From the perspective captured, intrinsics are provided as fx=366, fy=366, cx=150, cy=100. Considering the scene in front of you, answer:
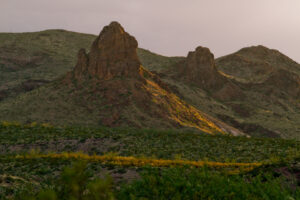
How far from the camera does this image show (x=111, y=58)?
5897cm

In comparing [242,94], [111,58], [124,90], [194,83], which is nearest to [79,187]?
[124,90]

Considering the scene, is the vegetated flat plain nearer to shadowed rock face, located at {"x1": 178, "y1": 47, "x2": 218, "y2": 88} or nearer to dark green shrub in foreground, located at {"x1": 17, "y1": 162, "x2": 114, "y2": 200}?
dark green shrub in foreground, located at {"x1": 17, "y1": 162, "x2": 114, "y2": 200}

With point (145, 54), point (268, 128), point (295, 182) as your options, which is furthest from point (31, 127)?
point (145, 54)

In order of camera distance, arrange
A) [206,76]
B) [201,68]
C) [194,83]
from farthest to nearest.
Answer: [206,76] < [201,68] < [194,83]

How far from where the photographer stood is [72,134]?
3744cm

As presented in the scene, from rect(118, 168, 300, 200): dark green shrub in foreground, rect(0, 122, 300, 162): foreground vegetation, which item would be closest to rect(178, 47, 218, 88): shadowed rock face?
rect(0, 122, 300, 162): foreground vegetation

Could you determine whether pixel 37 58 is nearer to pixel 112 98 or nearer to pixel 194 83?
pixel 194 83

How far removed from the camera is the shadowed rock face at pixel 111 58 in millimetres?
58094

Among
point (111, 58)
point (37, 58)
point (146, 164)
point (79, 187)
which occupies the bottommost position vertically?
point (146, 164)

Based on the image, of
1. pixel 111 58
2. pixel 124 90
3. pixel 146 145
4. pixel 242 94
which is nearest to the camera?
pixel 146 145

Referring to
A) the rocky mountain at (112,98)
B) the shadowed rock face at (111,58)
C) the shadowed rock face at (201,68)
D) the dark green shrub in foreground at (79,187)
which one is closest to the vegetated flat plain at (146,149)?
the dark green shrub in foreground at (79,187)

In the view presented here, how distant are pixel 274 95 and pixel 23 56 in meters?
69.5

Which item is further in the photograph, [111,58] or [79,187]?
[111,58]

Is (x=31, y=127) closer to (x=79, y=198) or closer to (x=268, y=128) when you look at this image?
(x=79, y=198)
